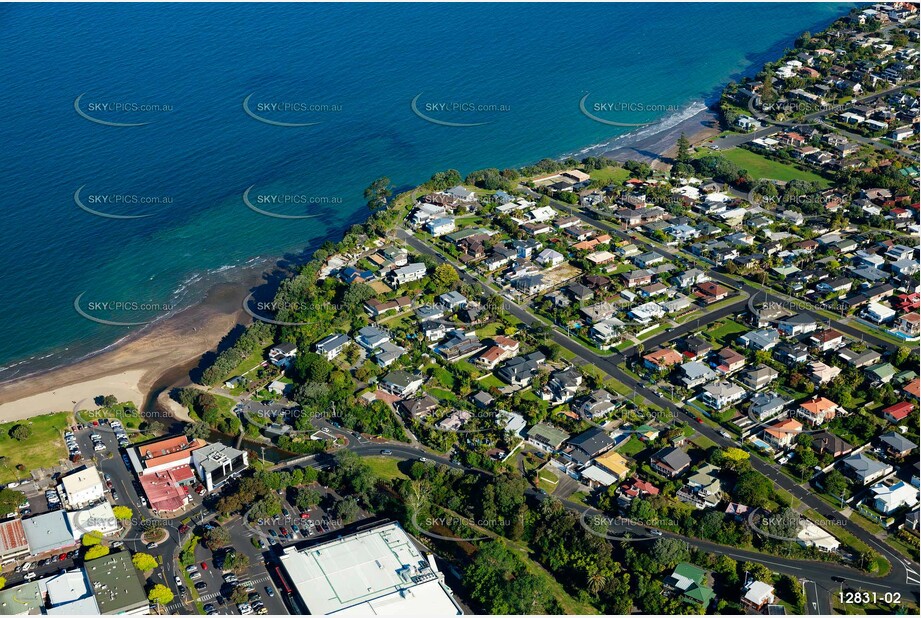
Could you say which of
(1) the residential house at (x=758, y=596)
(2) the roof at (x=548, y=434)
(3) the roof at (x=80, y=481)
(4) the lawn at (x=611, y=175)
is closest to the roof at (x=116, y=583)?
(3) the roof at (x=80, y=481)

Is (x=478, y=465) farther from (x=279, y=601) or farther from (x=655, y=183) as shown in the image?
(x=655, y=183)

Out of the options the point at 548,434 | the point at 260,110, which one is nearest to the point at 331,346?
the point at 548,434

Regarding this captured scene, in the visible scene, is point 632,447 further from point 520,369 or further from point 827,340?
point 827,340

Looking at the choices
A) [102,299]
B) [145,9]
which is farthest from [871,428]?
[145,9]

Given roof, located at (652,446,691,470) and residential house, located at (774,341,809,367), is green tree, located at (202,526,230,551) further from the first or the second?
residential house, located at (774,341,809,367)

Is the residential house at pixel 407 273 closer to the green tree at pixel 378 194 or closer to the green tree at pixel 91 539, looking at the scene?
the green tree at pixel 378 194

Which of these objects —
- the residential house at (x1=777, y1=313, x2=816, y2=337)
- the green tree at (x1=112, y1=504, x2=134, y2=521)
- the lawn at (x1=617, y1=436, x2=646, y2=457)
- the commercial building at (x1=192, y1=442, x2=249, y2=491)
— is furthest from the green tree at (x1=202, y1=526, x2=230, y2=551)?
the residential house at (x1=777, y1=313, x2=816, y2=337)

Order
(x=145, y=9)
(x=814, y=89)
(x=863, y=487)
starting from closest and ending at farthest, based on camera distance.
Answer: (x=863, y=487) < (x=814, y=89) < (x=145, y=9)

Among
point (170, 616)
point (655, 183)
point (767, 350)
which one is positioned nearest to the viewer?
point (170, 616)
